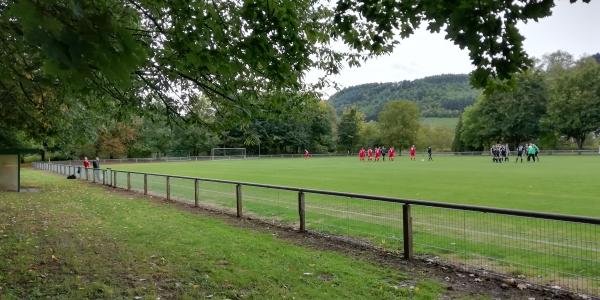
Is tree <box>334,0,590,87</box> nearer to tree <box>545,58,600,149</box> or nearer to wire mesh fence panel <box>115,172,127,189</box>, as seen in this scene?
wire mesh fence panel <box>115,172,127,189</box>

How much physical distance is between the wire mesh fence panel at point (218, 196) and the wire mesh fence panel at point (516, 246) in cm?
745

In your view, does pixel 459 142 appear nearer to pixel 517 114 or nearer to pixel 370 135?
pixel 517 114

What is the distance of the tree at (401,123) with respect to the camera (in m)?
107

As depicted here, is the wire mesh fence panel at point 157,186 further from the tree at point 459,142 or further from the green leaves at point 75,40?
the tree at point 459,142

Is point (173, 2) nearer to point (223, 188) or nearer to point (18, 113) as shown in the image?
point (18, 113)

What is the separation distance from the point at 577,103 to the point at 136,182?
2993 inches

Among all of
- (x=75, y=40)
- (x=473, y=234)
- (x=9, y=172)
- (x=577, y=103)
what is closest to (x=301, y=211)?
(x=473, y=234)

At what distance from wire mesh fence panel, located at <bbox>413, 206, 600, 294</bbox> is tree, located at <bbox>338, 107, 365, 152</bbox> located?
102m

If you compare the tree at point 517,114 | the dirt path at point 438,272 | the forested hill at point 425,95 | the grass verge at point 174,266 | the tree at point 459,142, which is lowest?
the dirt path at point 438,272

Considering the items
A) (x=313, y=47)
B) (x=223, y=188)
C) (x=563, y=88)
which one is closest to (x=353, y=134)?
(x=563, y=88)

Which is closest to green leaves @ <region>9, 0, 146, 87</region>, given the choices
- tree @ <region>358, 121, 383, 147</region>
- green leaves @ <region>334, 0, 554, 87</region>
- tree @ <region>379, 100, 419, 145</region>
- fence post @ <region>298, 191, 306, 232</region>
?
green leaves @ <region>334, 0, 554, 87</region>

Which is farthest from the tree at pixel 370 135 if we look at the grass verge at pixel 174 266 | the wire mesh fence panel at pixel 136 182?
the grass verge at pixel 174 266

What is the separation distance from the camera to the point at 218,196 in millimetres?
16172

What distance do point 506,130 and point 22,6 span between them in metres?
93.6
